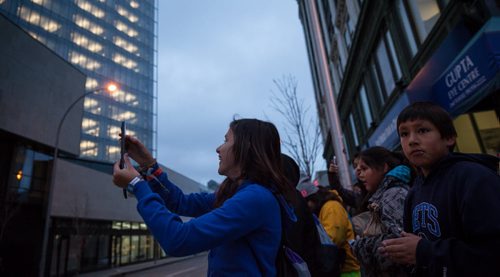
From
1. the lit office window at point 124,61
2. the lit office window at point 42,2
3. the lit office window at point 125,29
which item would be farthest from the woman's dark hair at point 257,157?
the lit office window at point 125,29

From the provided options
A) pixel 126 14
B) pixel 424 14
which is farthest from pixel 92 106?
pixel 424 14

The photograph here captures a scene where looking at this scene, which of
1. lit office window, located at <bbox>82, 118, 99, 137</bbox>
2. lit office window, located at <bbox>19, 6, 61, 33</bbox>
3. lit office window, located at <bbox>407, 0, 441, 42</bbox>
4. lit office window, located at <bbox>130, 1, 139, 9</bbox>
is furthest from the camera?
lit office window, located at <bbox>130, 1, 139, 9</bbox>

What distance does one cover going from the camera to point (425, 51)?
9.26m

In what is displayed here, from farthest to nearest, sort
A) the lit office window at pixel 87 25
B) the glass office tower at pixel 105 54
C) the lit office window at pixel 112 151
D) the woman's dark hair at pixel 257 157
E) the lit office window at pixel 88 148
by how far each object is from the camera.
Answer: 1. the lit office window at pixel 87 25
2. the lit office window at pixel 112 151
3. the lit office window at pixel 88 148
4. the glass office tower at pixel 105 54
5. the woman's dark hair at pixel 257 157

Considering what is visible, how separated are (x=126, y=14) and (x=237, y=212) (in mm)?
62582

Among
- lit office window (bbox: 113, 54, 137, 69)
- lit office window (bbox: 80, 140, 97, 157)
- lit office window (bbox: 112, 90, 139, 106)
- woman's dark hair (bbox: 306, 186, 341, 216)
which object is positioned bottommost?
woman's dark hair (bbox: 306, 186, 341, 216)

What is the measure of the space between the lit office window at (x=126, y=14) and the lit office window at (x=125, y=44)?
5613 millimetres

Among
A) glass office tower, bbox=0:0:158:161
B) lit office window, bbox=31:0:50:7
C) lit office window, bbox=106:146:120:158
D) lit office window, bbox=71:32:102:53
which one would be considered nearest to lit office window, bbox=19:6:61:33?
glass office tower, bbox=0:0:158:161

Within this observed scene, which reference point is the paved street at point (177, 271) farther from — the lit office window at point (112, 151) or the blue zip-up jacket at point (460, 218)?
the lit office window at point (112, 151)

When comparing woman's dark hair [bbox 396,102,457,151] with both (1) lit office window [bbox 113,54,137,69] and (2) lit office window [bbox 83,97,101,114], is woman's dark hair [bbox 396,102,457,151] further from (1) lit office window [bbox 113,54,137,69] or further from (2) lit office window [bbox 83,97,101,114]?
(1) lit office window [bbox 113,54,137,69]

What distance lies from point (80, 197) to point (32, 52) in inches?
430

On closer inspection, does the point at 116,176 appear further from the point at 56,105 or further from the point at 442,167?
the point at 56,105

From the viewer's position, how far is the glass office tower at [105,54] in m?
40.4

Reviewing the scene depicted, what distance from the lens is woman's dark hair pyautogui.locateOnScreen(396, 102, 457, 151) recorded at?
196cm
